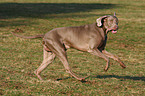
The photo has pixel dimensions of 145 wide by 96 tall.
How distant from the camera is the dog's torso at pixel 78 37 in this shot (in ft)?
22.8

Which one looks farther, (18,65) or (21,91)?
(18,65)

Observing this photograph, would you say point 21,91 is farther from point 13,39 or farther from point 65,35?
point 13,39

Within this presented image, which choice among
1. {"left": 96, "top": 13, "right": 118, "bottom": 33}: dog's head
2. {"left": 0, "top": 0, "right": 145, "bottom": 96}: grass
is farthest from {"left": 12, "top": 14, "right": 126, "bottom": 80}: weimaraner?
{"left": 0, "top": 0, "right": 145, "bottom": 96}: grass

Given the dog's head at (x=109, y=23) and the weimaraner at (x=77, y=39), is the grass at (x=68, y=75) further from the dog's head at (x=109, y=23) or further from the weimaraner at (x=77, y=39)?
the dog's head at (x=109, y=23)

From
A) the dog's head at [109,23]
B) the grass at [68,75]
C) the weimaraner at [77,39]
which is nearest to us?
the grass at [68,75]

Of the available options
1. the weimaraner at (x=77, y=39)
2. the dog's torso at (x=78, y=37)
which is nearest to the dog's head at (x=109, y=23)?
the weimaraner at (x=77, y=39)

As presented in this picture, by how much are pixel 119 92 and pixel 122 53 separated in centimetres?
563

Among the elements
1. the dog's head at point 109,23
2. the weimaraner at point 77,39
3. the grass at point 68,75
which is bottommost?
the grass at point 68,75

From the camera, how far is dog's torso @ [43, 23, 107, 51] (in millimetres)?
6961

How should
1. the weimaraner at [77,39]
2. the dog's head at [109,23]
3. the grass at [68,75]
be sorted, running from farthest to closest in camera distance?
1. the dog's head at [109,23]
2. the weimaraner at [77,39]
3. the grass at [68,75]

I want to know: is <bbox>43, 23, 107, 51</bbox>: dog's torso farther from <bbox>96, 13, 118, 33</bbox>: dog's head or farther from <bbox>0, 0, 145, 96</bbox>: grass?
<bbox>0, 0, 145, 96</bbox>: grass

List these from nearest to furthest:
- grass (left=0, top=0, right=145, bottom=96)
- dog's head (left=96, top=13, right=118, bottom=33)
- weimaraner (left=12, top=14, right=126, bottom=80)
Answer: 1. grass (left=0, top=0, right=145, bottom=96)
2. weimaraner (left=12, top=14, right=126, bottom=80)
3. dog's head (left=96, top=13, right=118, bottom=33)

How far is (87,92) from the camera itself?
6465 millimetres

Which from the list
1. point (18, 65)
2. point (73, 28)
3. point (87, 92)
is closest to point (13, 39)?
point (18, 65)
